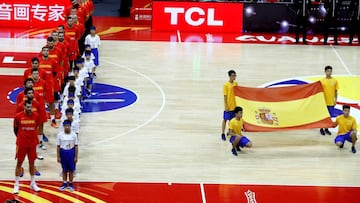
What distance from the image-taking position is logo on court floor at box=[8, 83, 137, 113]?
18.3m

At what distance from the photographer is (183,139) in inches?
646

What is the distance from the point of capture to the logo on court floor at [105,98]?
1828 centimetres

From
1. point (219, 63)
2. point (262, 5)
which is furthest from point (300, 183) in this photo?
point (262, 5)

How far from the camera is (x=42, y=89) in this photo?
1524 cm

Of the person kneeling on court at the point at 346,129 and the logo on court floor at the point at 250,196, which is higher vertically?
the person kneeling on court at the point at 346,129

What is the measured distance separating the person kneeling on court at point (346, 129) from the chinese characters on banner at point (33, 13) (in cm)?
1235

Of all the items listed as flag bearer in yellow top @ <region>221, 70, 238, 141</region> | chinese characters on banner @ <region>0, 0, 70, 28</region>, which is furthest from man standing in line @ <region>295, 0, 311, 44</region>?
flag bearer in yellow top @ <region>221, 70, 238, 141</region>

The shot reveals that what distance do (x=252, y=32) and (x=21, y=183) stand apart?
13.7 metres

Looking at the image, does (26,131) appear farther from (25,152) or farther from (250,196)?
(250,196)

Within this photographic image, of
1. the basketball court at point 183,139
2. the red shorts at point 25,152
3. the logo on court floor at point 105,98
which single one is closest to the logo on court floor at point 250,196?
the basketball court at point 183,139

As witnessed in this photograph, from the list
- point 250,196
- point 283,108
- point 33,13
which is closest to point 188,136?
point 283,108

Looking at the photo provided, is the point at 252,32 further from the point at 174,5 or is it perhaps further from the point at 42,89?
the point at 42,89

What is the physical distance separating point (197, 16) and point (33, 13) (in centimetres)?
504

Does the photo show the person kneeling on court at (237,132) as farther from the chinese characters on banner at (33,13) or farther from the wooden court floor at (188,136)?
the chinese characters on banner at (33,13)
